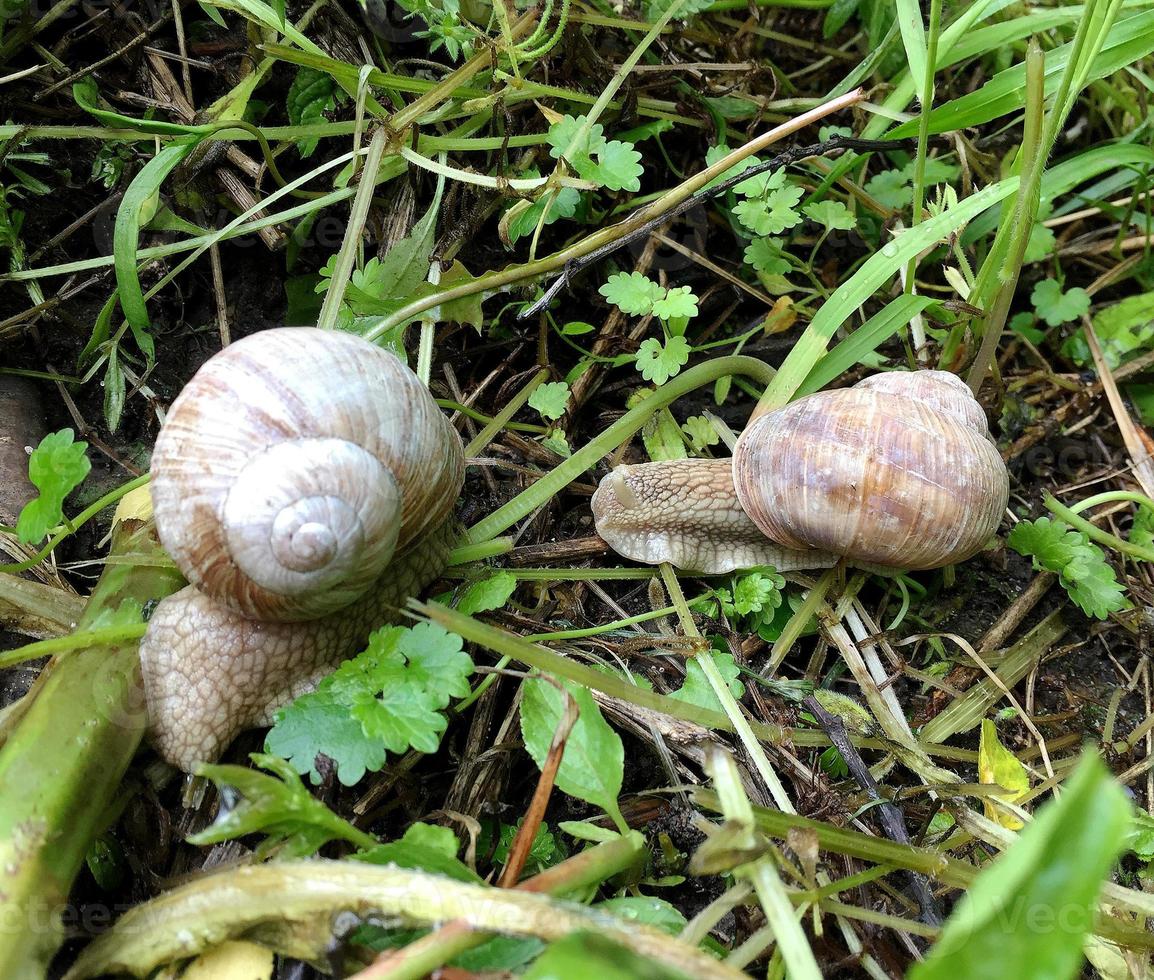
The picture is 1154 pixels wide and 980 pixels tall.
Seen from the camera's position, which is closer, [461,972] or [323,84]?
[461,972]

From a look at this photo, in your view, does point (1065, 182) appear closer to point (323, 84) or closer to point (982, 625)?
point (982, 625)

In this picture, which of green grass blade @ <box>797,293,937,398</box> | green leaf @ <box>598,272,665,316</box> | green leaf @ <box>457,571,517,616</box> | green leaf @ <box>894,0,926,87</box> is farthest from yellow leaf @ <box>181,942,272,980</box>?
green leaf @ <box>894,0,926,87</box>

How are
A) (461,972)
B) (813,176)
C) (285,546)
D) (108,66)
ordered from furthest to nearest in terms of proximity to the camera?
(813,176), (108,66), (285,546), (461,972)

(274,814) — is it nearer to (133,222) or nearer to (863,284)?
(133,222)

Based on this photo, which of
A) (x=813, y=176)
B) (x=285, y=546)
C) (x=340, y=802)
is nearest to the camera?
(x=285, y=546)

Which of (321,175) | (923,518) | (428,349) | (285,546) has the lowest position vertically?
(923,518)

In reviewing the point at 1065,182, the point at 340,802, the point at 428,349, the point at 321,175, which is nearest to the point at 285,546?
the point at 340,802

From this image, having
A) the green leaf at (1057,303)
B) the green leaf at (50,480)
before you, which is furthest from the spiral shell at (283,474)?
the green leaf at (1057,303)

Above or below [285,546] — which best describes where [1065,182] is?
A: above
